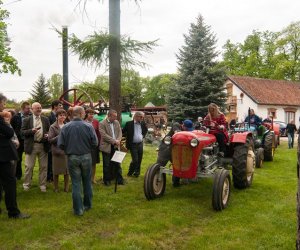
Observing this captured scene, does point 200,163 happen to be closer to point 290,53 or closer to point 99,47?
point 99,47

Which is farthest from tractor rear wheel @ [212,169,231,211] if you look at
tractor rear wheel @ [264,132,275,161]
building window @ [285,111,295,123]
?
building window @ [285,111,295,123]

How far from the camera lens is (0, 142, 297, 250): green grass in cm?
495

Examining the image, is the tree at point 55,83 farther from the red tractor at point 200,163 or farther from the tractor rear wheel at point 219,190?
the tractor rear wheel at point 219,190

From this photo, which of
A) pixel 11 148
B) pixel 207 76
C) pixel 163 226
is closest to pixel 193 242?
pixel 163 226

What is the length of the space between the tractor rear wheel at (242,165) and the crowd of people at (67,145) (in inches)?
16.1

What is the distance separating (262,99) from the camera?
36781 mm

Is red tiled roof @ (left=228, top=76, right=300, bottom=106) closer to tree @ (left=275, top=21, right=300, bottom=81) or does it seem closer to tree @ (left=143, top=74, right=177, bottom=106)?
tree @ (left=275, top=21, right=300, bottom=81)

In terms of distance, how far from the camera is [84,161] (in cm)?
598

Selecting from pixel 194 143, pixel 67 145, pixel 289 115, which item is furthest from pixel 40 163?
pixel 289 115

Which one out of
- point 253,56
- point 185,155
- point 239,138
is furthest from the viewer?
point 253,56

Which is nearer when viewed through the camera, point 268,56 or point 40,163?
point 40,163

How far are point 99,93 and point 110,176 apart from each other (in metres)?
3.52

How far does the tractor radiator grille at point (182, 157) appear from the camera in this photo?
679 centimetres

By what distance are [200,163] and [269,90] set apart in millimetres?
33644
